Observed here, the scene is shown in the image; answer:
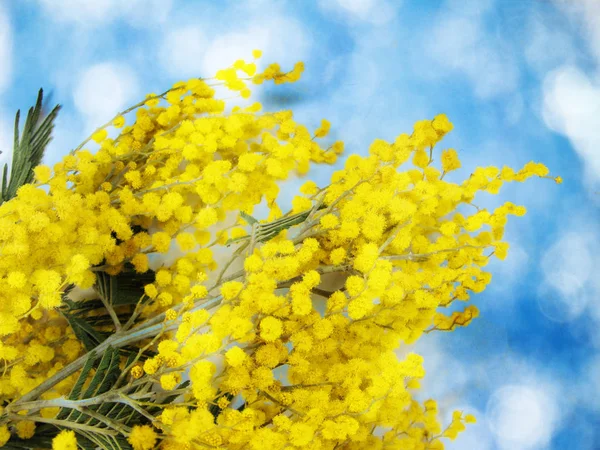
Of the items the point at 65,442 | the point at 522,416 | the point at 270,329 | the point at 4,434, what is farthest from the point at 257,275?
the point at 522,416

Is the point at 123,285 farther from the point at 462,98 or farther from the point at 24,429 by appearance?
the point at 462,98

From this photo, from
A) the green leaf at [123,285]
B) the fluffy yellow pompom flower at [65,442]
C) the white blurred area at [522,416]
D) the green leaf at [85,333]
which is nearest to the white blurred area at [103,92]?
the green leaf at [123,285]

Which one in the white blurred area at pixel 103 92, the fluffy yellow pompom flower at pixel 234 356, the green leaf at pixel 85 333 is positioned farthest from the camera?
the white blurred area at pixel 103 92

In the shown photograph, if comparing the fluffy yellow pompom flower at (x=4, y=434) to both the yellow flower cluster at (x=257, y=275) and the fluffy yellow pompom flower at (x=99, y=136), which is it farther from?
the fluffy yellow pompom flower at (x=99, y=136)

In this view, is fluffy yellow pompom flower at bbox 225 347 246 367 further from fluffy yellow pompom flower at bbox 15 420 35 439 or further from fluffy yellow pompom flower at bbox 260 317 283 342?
fluffy yellow pompom flower at bbox 15 420 35 439

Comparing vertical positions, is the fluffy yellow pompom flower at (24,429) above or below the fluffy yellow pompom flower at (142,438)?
below

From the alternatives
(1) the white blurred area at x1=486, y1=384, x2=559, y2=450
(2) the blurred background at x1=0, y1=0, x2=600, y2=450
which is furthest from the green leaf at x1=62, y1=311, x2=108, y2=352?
(1) the white blurred area at x1=486, y1=384, x2=559, y2=450

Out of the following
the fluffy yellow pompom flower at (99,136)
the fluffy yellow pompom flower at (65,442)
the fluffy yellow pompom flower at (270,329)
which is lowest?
the fluffy yellow pompom flower at (65,442)

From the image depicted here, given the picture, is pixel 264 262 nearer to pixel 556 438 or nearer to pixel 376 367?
pixel 376 367

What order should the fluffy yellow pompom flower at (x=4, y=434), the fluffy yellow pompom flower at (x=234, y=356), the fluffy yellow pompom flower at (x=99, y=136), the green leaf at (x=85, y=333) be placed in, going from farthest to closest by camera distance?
the fluffy yellow pompom flower at (x=99, y=136), the green leaf at (x=85, y=333), the fluffy yellow pompom flower at (x=4, y=434), the fluffy yellow pompom flower at (x=234, y=356)
